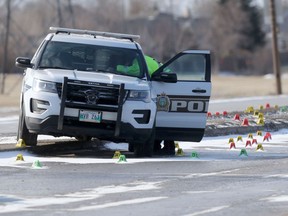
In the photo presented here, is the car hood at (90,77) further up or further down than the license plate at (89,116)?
further up

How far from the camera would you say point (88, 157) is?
1435cm

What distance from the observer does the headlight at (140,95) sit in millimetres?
14102

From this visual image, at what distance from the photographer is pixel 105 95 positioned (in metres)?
14.0

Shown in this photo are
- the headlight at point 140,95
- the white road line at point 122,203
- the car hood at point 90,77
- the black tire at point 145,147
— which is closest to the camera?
the white road line at point 122,203

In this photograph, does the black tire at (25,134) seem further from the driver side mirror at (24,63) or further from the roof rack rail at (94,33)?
the roof rack rail at (94,33)

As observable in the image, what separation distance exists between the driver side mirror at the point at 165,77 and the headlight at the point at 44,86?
1894mm

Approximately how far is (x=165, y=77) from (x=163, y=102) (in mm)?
424

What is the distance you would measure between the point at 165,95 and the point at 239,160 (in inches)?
68.0

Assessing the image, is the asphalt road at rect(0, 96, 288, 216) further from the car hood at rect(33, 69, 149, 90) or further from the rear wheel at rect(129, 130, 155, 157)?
the car hood at rect(33, 69, 149, 90)

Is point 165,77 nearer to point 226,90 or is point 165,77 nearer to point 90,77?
point 90,77

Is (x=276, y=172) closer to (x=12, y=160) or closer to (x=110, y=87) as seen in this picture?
(x=110, y=87)

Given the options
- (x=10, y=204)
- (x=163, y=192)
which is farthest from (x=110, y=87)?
(x=10, y=204)

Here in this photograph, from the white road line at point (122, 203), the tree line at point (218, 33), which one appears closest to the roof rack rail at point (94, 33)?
the white road line at point (122, 203)

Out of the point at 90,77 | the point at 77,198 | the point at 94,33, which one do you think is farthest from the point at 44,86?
the point at 77,198
